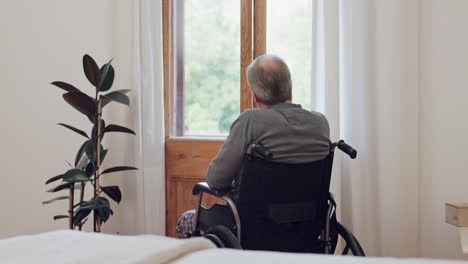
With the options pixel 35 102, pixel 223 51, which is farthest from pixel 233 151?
pixel 35 102

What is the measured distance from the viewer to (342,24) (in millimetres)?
2496

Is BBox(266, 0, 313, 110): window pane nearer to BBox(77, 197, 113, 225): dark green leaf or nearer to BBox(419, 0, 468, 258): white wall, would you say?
BBox(419, 0, 468, 258): white wall

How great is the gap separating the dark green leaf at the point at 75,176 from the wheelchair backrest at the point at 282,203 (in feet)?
3.79

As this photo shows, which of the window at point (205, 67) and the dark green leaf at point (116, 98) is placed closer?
the dark green leaf at point (116, 98)

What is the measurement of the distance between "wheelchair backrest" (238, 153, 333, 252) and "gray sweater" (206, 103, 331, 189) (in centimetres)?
6

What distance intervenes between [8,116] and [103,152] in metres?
1.11

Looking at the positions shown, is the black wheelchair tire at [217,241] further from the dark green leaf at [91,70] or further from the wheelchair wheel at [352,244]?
the dark green leaf at [91,70]

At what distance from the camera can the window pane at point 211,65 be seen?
2.96 meters

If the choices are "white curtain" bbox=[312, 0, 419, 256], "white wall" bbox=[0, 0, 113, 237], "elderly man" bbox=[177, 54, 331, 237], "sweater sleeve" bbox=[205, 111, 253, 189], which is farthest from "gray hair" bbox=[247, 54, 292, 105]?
"white wall" bbox=[0, 0, 113, 237]

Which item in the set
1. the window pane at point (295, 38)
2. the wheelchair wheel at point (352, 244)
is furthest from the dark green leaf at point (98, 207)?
the wheelchair wheel at point (352, 244)

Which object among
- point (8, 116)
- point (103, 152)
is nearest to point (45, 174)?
point (8, 116)

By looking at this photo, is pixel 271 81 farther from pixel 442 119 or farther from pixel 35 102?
pixel 35 102

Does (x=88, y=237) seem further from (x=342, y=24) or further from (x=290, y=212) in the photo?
(x=342, y=24)

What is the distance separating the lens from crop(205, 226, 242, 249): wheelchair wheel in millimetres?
1618
